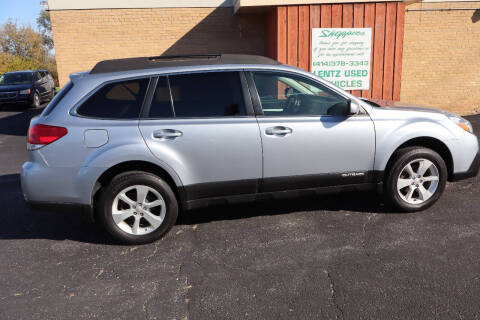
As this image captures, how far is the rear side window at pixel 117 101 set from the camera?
13.4 ft

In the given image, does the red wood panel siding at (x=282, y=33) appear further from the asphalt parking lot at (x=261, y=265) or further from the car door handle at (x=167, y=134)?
the car door handle at (x=167, y=134)

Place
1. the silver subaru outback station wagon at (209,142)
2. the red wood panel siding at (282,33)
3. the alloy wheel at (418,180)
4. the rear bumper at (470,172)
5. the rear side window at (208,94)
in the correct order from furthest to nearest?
the red wood panel siding at (282,33) → the rear bumper at (470,172) → the alloy wheel at (418,180) → the rear side window at (208,94) → the silver subaru outback station wagon at (209,142)

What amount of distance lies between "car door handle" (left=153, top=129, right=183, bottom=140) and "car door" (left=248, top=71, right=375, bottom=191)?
843mm

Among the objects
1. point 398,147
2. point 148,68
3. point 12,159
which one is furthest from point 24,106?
point 398,147

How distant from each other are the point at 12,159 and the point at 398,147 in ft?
24.4

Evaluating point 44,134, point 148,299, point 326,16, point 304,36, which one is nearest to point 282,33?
point 304,36

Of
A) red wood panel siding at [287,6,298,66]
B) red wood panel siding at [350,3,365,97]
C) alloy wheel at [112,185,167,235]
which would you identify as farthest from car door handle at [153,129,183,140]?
red wood panel siding at [350,3,365,97]

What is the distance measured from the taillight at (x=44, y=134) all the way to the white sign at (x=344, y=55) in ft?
23.3

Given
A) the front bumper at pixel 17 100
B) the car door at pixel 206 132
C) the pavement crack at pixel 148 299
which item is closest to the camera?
the pavement crack at pixel 148 299

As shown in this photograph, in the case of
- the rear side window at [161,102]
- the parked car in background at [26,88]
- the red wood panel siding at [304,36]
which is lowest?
the parked car in background at [26,88]

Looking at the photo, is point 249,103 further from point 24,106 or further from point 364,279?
point 24,106

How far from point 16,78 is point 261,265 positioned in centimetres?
1878

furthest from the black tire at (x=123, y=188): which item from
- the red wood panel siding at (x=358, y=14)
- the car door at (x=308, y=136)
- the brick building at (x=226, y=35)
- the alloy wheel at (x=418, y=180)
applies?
the red wood panel siding at (x=358, y=14)

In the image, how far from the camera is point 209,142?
13.7 feet
